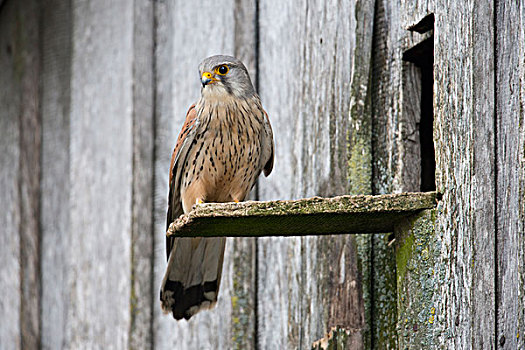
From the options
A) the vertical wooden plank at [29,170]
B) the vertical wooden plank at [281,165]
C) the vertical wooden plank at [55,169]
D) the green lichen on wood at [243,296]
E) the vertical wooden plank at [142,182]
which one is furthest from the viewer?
the vertical wooden plank at [29,170]

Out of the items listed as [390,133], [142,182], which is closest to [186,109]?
[142,182]

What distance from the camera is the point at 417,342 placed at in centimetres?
198

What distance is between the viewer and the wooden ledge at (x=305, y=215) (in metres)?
1.87

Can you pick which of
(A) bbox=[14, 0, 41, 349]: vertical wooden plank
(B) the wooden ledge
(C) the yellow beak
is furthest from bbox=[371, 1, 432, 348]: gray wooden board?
(A) bbox=[14, 0, 41, 349]: vertical wooden plank

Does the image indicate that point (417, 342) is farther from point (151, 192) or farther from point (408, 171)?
point (151, 192)

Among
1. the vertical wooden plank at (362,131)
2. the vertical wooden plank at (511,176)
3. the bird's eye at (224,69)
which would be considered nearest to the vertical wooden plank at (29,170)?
the bird's eye at (224,69)

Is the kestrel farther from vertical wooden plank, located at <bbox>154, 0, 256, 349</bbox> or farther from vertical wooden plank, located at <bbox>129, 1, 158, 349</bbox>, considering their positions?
vertical wooden plank, located at <bbox>129, 1, 158, 349</bbox>

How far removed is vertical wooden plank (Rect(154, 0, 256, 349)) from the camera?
2.88 m

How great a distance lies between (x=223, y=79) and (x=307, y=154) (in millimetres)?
390

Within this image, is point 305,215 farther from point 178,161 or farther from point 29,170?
point 29,170

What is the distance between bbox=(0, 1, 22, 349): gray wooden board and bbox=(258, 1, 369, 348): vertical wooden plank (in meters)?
1.88

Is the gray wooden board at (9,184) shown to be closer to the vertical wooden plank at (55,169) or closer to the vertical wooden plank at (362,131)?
the vertical wooden plank at (55,169)

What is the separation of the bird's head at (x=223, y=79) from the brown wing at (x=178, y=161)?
10 centimetres

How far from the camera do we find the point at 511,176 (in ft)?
6.18
